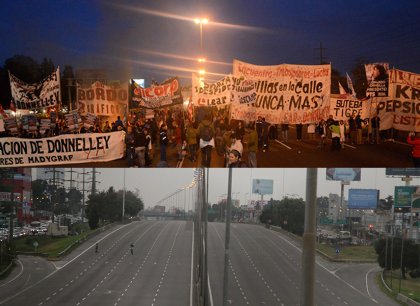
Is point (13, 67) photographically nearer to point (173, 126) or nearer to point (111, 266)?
point (173, 126)

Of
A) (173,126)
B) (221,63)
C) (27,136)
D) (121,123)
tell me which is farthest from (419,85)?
(27,136)

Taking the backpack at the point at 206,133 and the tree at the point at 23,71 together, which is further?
the tree at the point at 23,71

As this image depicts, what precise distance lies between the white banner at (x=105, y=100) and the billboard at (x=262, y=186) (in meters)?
3.38

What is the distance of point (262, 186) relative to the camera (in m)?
7.22

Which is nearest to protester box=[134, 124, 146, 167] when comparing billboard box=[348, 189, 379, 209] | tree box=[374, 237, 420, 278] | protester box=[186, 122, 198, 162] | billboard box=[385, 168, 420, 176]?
protester box=[186, 122, 198, 162]

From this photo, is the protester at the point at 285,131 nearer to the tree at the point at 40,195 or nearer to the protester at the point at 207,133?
the protester at the point at 207,133

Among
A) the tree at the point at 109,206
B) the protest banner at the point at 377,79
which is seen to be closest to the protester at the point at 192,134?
the protest banner at the point at 377,79

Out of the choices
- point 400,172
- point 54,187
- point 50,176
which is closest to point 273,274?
point 400,172

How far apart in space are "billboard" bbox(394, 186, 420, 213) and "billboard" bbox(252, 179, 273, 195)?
4.32 ft

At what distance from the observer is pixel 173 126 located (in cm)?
399

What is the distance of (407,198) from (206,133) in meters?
3.52

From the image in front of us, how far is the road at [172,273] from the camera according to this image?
678 cm

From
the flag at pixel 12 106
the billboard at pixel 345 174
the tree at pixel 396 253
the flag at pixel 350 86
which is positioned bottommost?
the tree at pixel 396 253

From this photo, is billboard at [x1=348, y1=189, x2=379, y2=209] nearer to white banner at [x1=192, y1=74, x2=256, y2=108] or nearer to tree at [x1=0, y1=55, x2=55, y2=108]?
white banner at [x1=192, y1=74, x2=256, y2=108]
